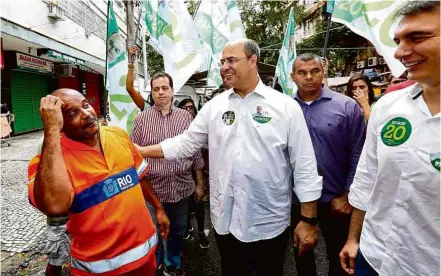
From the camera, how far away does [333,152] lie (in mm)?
2480

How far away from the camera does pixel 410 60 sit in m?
1.26

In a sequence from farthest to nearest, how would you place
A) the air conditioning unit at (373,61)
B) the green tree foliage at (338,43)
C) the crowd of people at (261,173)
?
the air conditioning unit at (373,61) → the green tree foliage at (338,43) → the crowd of people at (261,173)

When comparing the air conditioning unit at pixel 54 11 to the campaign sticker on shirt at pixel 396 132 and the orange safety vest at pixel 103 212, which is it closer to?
the orange safety vest at pixel 103 212

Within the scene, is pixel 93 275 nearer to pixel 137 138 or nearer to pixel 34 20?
pixel 137 138

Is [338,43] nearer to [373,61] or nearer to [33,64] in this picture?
[373,61]

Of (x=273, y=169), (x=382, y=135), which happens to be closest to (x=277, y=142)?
(x=273, y=169)

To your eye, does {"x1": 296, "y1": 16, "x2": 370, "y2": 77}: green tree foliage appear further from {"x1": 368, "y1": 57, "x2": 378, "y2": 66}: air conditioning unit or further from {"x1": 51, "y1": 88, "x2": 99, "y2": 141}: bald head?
{"x1": 51, "y1": 88, "x2": 99, "y2": 141}: bald head

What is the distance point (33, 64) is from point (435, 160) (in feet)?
52.1

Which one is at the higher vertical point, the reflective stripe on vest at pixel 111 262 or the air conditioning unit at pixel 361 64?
the air conditioning unit at pixel 361 64

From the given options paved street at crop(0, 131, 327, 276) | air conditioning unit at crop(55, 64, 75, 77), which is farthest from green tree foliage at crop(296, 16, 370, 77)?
paved street at crop(0, 131, 327, 276)

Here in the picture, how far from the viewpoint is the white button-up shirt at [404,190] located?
119cm

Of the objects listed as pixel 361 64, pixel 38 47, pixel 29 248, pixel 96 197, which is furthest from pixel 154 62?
pixel 96 197

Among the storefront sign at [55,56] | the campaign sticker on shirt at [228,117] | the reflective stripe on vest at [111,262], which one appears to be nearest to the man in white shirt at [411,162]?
the campaign sticker on shirt at [228,117]

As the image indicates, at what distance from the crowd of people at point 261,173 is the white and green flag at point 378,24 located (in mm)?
613
